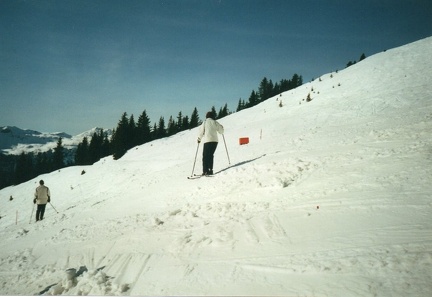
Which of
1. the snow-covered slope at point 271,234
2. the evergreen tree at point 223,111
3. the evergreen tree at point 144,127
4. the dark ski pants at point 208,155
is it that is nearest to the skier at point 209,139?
the dark ski pants at point 208,155

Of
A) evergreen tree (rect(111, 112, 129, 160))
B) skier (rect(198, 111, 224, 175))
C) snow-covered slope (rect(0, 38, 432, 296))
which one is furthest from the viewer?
evergreen tree (rect(111, 112, 129, 160))

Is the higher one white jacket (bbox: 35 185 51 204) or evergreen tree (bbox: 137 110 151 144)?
evergreen tree (bbox: 137 110 151 144)

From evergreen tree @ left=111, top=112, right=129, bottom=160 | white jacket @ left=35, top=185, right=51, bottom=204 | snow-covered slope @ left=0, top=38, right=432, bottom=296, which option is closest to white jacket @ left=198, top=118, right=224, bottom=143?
snow-covered slope @ left=0, top=38, right=432, bottom=296

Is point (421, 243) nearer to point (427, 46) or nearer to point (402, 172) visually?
point (402, 172)

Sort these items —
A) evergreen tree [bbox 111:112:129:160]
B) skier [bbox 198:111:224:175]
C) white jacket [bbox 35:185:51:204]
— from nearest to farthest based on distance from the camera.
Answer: skier [bbox 198:111:224:175]
white jacket [bbox 35:185:51:204]
evergreen tree [bbox 111:112:129:160]

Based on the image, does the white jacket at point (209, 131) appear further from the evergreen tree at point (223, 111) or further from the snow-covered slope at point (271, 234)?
the evergreen tree at point (223, 111)

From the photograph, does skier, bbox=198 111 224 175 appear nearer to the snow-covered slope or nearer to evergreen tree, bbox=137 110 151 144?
the snow-covered slope

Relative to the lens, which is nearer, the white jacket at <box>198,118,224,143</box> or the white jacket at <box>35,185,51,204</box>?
the white jacket at <box>198,118,224,143</box>

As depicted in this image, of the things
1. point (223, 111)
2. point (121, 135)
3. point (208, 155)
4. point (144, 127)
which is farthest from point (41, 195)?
point (223, 111)

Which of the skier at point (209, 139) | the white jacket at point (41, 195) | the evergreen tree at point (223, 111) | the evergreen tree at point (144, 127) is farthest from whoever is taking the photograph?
the evergreen tree at point (223, 111)

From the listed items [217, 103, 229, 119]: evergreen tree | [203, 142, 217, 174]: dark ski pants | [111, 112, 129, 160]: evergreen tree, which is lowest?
[203, 142, 217, 174]: dark ski pants

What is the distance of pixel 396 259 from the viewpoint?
321 centimetres

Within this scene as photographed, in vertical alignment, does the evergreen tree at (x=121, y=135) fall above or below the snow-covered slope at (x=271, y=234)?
above

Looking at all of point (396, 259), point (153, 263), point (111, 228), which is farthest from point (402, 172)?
point (111, 228)
